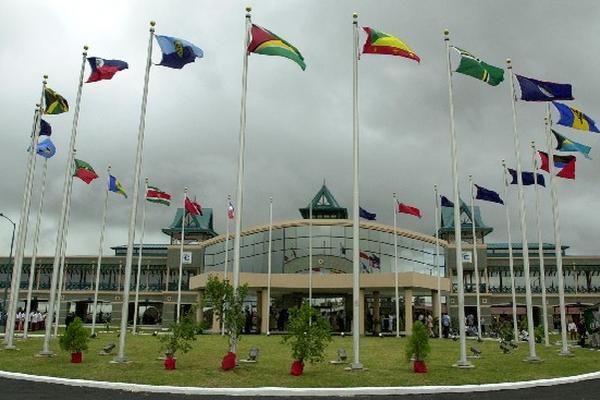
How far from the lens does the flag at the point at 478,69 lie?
818 inches

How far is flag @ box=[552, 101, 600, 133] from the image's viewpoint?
2344 centimetres

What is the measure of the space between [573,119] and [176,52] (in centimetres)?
1580

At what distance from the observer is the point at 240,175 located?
1911 cm

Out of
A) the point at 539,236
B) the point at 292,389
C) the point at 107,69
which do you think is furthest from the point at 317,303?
the point at 292,389

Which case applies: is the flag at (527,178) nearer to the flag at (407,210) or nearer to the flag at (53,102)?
the flag at (407,210)

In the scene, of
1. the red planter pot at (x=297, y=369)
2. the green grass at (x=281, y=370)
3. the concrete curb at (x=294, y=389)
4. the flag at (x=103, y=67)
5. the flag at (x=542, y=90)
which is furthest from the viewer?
the flag at (x=103, y=67)

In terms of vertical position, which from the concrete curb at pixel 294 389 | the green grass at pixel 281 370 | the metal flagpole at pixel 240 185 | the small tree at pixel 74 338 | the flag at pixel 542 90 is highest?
the flag at pixel 542 90

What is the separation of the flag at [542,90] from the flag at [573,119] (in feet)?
4.59

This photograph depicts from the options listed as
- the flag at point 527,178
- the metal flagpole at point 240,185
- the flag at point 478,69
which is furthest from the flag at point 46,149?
the flag at point 527,178

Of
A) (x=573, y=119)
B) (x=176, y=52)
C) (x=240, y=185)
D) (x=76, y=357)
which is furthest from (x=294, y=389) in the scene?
(x=573, y=119)

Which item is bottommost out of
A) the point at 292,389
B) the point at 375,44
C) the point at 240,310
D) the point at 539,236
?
the point at 292,389

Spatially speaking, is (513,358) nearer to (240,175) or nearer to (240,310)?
(240,310)

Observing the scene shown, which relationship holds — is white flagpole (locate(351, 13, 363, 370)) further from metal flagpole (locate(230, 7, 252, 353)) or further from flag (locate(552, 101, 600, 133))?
flag (locate(552, 101, 600, 133))

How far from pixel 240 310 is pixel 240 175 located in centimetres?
436
